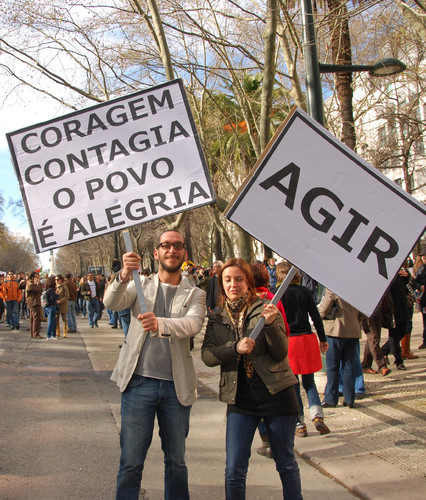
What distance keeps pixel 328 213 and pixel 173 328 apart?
3.50 feet

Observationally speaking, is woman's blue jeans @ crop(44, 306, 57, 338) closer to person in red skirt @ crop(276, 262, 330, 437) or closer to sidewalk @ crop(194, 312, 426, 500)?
sidewalk @ crop(194, 312, 426, 500)

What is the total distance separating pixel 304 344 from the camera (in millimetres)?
5844

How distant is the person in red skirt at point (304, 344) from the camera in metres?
5.64

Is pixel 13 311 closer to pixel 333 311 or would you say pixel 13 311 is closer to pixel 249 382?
pixel 333 311

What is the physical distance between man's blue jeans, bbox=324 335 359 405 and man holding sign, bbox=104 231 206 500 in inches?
137

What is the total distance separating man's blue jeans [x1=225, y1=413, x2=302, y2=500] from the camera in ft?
10.6

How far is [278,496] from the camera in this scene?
4145 millimetres

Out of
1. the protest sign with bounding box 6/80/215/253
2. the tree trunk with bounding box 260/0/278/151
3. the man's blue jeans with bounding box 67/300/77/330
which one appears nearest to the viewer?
the protest sign with bounding box 6/80/215/253

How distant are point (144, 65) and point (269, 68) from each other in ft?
16.8

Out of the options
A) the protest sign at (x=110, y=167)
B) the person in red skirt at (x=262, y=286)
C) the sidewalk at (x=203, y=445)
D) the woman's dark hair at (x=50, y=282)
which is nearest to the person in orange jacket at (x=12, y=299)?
the woman's dark hair at (x=50, y=282)

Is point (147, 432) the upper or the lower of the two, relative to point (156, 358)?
lower

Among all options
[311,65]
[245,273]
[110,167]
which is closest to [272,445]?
[245,273]

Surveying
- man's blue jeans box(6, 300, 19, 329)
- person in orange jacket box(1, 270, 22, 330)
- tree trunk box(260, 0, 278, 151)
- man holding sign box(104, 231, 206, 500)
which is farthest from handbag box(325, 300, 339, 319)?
man's blue jeans box(6, 300, 19, 329)

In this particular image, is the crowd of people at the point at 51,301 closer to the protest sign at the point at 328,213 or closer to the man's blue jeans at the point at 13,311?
the man's blue jeans at the point at 13,311
